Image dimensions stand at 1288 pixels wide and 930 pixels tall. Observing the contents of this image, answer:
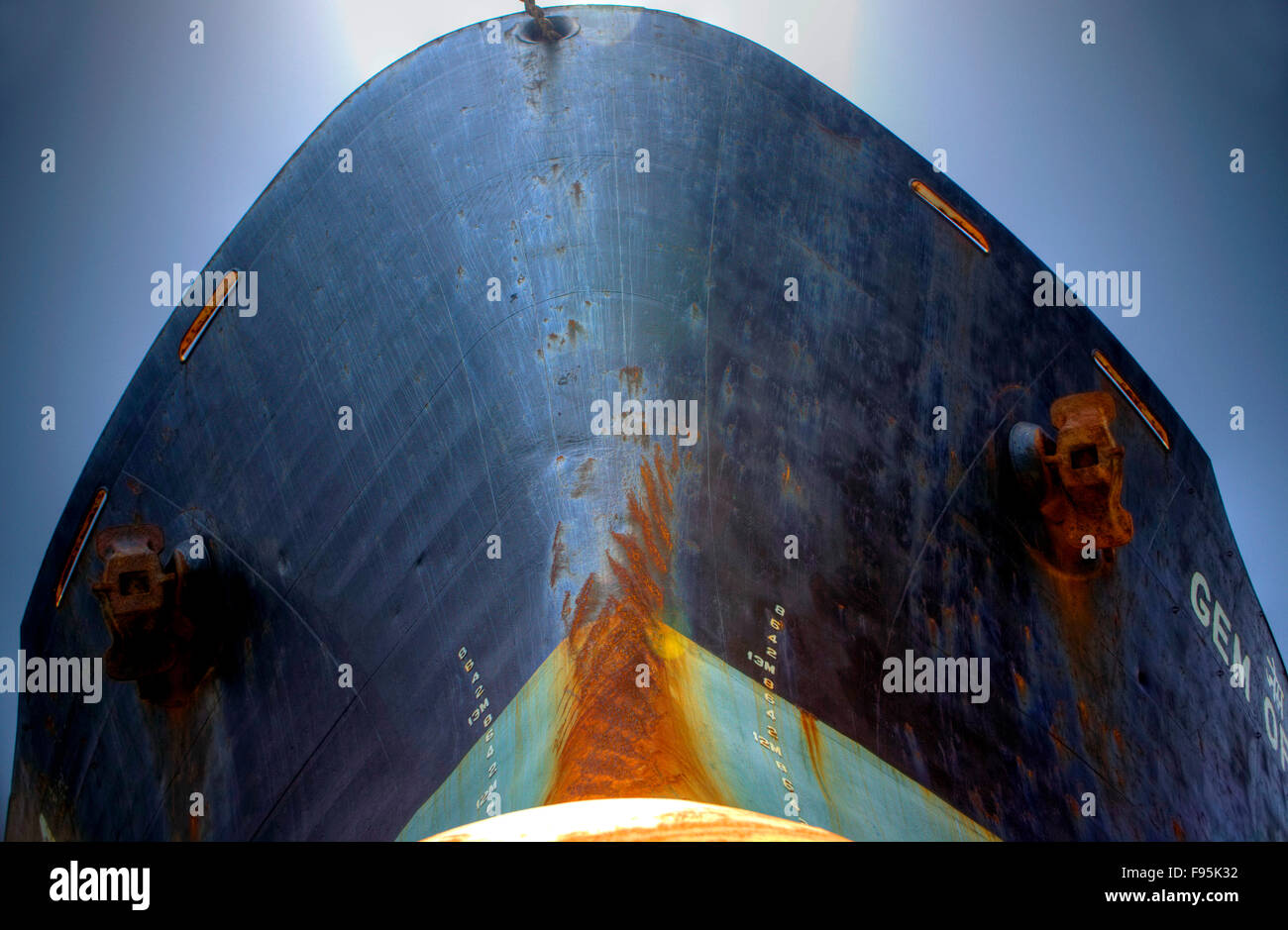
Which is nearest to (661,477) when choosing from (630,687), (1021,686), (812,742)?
(630,687)

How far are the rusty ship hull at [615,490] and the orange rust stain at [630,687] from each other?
0.02 metres

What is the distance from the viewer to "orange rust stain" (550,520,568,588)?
3.84 m

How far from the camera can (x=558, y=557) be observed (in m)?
3.88

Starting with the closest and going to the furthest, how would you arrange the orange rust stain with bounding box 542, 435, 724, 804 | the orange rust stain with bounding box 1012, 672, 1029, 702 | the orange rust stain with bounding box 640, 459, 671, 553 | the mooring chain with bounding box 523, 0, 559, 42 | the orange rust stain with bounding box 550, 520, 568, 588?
the orange rust stain with bounding box 542, 435, 724, 804, the orange rust stain with bounding box 550, 520, 568, 588, the orange rust stain with bounding box 640, 459, 671, 553, the orange rust stain with bounding box 1012, 672, 1029, 702, the mooring chain with bounding box 523, 0, 559, 42

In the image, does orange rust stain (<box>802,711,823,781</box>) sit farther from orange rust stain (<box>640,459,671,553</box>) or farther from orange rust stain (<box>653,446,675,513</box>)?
orange rust stain (<box>653,446,675,513</box>)

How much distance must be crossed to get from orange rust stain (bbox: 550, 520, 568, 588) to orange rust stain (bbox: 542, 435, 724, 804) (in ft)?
0.37

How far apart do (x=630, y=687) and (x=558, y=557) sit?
1.92 ft

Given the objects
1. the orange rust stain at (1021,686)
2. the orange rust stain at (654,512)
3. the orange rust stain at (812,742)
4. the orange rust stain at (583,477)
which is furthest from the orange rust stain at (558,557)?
the orange rust stain at (1021,686)

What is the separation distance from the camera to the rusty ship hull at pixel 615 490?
3.87 meters

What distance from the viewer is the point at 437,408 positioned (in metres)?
4.38

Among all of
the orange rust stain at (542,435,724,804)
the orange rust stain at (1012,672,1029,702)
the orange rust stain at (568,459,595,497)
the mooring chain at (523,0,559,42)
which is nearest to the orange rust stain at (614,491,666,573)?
the orange rust stain at (542,435,724,804)
